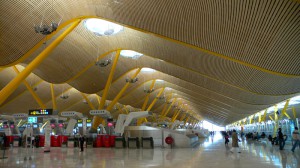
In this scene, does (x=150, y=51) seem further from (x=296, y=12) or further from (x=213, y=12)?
(x=296, y=12)

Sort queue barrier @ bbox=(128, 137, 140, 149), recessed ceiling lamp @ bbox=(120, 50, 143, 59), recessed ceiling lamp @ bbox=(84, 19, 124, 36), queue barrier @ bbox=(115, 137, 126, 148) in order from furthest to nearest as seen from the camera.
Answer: recessed ceiling lamp @ bbox=(120, 50, 143, 59)
queue barrier @ bbox=(115, 137, 126, 148)
queue barrier @ bbox=(128, 137, 140, 149)
recessed ceiling lamp @ bbox=(84, 19, 124, 36)

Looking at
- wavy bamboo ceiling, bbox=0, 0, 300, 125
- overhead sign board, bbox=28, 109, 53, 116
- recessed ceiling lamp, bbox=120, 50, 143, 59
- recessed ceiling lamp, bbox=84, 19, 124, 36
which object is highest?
recessed ceiling lamp, bbox=84, 19, 124, 36

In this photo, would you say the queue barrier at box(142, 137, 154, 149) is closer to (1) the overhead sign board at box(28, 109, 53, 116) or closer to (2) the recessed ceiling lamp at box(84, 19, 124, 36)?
(1) the overhead sign board at box(28, 109, 53, 116)

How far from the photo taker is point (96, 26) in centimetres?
2362

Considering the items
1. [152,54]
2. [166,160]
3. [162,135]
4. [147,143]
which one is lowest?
[147,143]

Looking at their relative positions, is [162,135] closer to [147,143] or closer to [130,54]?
[147,143]

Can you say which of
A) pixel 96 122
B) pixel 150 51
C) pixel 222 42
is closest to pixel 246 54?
pixel 222 42

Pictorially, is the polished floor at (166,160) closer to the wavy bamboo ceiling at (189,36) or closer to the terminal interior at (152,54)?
the terminal interior at (152,54)

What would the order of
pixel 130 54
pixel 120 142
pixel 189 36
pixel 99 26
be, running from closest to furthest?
pixel 189 36 → pixel 99 26 → pixel 120 142 → pixel 130 54

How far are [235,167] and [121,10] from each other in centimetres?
1005

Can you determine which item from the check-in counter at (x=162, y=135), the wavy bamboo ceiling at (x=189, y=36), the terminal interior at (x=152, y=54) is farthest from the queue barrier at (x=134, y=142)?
the wavy bamboo ceiling at (x=189, y=36)

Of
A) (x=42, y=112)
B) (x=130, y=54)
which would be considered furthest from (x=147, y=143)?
(x=130, y=54)

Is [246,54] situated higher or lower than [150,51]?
lower

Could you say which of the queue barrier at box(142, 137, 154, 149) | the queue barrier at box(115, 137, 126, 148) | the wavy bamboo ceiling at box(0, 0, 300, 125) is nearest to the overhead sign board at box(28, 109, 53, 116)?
the wavy bamboo ceiling at box(0, 0, 300, 125)
